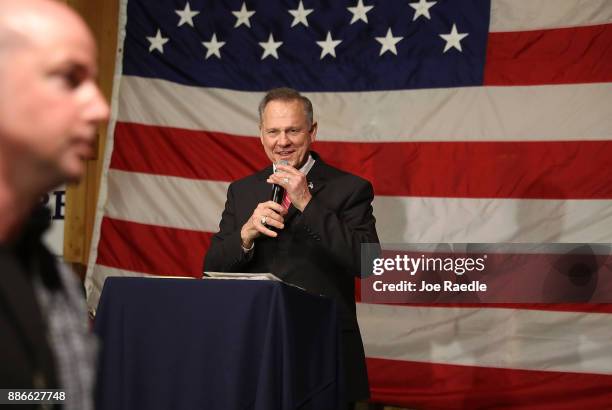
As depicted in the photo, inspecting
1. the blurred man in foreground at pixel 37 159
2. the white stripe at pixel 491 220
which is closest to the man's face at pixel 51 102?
the blurred man in foreground at pixel 37 159

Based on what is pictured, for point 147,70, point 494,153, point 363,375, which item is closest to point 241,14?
point 147,70

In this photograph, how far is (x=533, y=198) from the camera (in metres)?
3.57

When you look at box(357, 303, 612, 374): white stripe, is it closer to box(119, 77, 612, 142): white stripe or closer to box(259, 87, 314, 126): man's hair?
box(119, 77, 612, 142): white stripe

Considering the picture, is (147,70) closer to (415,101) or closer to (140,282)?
(415,101)

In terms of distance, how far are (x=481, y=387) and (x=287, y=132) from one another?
1.69 meters

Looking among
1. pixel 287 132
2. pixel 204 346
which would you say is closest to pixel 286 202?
pixel 287 132

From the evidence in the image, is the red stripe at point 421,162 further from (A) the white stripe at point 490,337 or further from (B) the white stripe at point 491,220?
(A) the white stripe at point 490,337

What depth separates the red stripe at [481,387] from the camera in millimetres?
3459

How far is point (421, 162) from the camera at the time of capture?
3791 mm

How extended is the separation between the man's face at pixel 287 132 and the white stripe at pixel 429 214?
4.04 feet

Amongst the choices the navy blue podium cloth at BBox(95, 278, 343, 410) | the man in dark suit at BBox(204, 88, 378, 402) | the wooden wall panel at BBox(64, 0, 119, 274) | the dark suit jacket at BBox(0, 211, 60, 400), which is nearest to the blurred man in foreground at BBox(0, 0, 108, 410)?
the dark suit jacket at BBox(0, 211, 60, 400)

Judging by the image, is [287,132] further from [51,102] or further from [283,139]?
[51,102]

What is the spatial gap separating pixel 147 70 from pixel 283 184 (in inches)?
89.4

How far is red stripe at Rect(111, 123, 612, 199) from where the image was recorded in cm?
353
